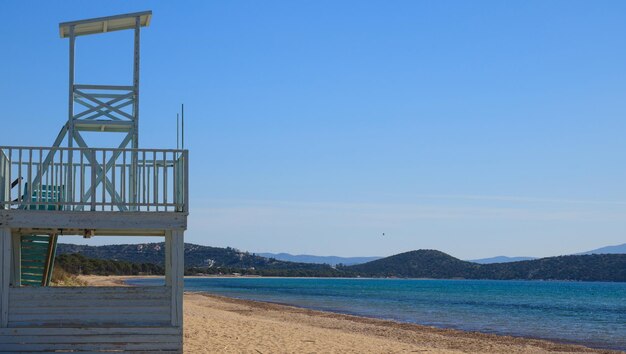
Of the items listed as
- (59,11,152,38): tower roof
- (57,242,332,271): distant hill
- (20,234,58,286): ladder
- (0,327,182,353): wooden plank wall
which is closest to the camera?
(0,327,182,353): wooden plank wall

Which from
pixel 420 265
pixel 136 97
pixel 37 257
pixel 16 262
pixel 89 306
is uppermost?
pixel 136 97

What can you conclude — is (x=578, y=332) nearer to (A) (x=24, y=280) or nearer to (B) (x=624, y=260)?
(A) (x=24, y=280)

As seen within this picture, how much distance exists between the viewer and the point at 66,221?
1187cm

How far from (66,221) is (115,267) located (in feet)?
289

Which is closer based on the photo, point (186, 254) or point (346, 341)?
point (346, 341)

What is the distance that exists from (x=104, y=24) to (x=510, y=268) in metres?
179

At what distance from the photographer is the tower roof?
1427 centimetres

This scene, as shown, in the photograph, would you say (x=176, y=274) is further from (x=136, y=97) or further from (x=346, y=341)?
(x=346, y=341)

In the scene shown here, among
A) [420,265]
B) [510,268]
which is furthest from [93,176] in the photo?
[510,268]

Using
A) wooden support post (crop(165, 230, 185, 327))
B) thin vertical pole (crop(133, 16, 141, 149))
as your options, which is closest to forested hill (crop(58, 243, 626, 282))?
thin vertical pole (crop(133, 16, 141, 149))

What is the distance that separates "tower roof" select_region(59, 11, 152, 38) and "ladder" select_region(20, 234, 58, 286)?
11.7ft

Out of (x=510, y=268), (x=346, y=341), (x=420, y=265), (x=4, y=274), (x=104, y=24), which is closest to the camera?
(x=4, y=274)

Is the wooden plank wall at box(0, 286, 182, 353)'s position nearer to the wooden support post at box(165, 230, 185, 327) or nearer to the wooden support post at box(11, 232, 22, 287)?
the wooden support post at box(165, 230, 185, 327)

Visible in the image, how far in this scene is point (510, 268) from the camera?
608ft
